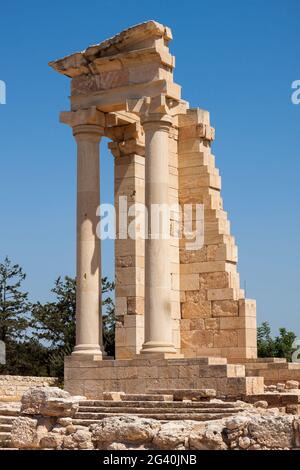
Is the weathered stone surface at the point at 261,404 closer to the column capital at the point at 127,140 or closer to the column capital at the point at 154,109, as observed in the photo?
the column capital at the point at 154,109

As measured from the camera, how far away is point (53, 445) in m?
20.5

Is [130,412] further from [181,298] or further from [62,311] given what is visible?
[62,311]

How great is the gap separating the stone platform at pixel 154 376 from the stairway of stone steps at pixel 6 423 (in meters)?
4.69

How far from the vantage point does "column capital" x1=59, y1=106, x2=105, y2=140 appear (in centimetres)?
3085

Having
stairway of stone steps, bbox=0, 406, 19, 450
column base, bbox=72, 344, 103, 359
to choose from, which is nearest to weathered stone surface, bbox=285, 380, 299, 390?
column base, bbox=72, 344, 103, 359

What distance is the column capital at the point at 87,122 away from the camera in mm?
30852

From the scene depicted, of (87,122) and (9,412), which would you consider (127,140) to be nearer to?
(87,122)

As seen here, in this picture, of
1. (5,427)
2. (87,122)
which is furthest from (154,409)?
(87,122)

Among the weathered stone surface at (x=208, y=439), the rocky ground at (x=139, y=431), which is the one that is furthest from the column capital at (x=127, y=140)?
the weathered stone surface at (x=208, y=439)
